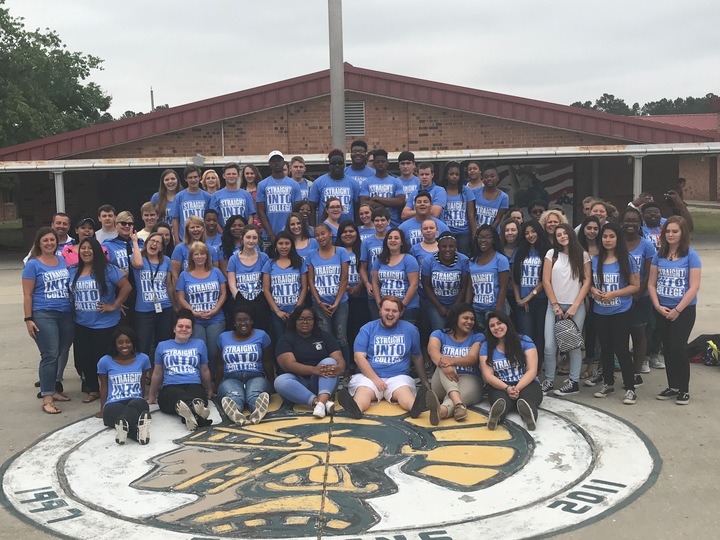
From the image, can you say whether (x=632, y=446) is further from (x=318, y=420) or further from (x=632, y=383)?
(x=318, y=420)

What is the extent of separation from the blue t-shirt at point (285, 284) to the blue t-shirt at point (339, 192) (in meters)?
1.14

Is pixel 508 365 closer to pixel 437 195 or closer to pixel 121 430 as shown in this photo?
pixel 437 195

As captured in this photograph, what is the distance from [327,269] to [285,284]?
42 centimetres

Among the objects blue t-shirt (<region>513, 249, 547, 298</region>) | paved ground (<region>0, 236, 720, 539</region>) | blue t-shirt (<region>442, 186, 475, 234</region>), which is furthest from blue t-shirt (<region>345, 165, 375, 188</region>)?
paved ground (<region>0, 236, 720, 539</region>)

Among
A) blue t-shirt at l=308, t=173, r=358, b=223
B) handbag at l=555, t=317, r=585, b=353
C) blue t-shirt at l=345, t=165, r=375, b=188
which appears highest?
blue t-shirt at l=345, t=165, r=375, b=188

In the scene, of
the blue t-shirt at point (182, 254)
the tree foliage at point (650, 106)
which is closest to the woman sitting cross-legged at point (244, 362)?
the blue t-shirt at point (182, 254)

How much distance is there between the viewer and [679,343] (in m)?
6.34

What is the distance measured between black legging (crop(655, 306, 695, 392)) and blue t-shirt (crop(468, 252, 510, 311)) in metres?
1.42

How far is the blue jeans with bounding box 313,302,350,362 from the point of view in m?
7.03

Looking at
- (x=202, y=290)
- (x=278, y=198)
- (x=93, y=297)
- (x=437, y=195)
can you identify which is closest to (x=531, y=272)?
(x=437, y=195)

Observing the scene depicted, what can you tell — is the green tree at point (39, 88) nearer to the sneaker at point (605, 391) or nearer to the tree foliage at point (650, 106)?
the sneaker at point (605, 391)

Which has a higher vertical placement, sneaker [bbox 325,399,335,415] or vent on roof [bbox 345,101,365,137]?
vent on roof [bbox 345,101,365,137]

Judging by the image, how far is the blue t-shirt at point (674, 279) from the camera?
249 inches

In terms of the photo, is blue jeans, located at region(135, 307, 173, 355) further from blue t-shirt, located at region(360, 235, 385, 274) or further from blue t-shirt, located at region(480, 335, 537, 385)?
blue t-shirt, located at region(480, 335, 537, 385)
